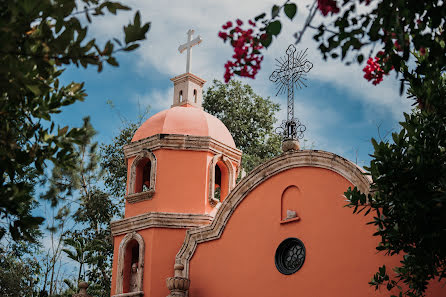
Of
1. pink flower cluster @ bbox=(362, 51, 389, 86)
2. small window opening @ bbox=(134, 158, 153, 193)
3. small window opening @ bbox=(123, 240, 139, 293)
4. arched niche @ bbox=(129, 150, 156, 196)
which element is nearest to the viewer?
pink flower cluster @ bbox=(362, 51, 389, 86)

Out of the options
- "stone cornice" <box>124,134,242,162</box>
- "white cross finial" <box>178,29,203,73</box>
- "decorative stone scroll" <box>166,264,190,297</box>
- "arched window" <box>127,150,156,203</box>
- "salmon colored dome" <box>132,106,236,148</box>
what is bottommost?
"decorative stone scroll" <box>166,264,190,297</box>

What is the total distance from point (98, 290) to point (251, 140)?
309 inches

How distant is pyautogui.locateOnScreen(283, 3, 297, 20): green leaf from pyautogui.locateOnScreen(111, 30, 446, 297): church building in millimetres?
5681

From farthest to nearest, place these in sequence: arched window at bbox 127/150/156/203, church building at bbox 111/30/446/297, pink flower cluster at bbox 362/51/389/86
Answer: arched window at bbox 127/150/156/203 → church building at bbox 111/30/446/297 → pink flower cluster at bbox 362/51/389/86

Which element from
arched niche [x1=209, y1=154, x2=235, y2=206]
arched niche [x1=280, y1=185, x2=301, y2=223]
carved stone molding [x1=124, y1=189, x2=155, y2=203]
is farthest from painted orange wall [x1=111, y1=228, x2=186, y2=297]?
arched niche [x1=280, y1=185, x2=301, y2=223]

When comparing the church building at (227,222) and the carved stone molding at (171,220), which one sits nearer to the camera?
the church building at (227,222)

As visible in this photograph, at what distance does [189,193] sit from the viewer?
13.2 m

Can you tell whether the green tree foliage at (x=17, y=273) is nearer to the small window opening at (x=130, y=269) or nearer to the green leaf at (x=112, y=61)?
the small window opening at (x=130, y=269)

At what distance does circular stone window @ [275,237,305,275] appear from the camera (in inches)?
419

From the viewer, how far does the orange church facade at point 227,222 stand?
10180 mm

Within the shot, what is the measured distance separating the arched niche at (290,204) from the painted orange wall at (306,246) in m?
0.06

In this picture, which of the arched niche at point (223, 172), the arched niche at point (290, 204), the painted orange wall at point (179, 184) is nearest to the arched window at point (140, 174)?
the painted orange wall at point (179, 184)

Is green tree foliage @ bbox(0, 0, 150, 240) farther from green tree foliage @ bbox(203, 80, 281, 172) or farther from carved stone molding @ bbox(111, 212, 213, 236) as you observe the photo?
green tree foliage @ bbox(203, 80, 281, 172)

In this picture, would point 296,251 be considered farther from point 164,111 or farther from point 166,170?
point 164,111
